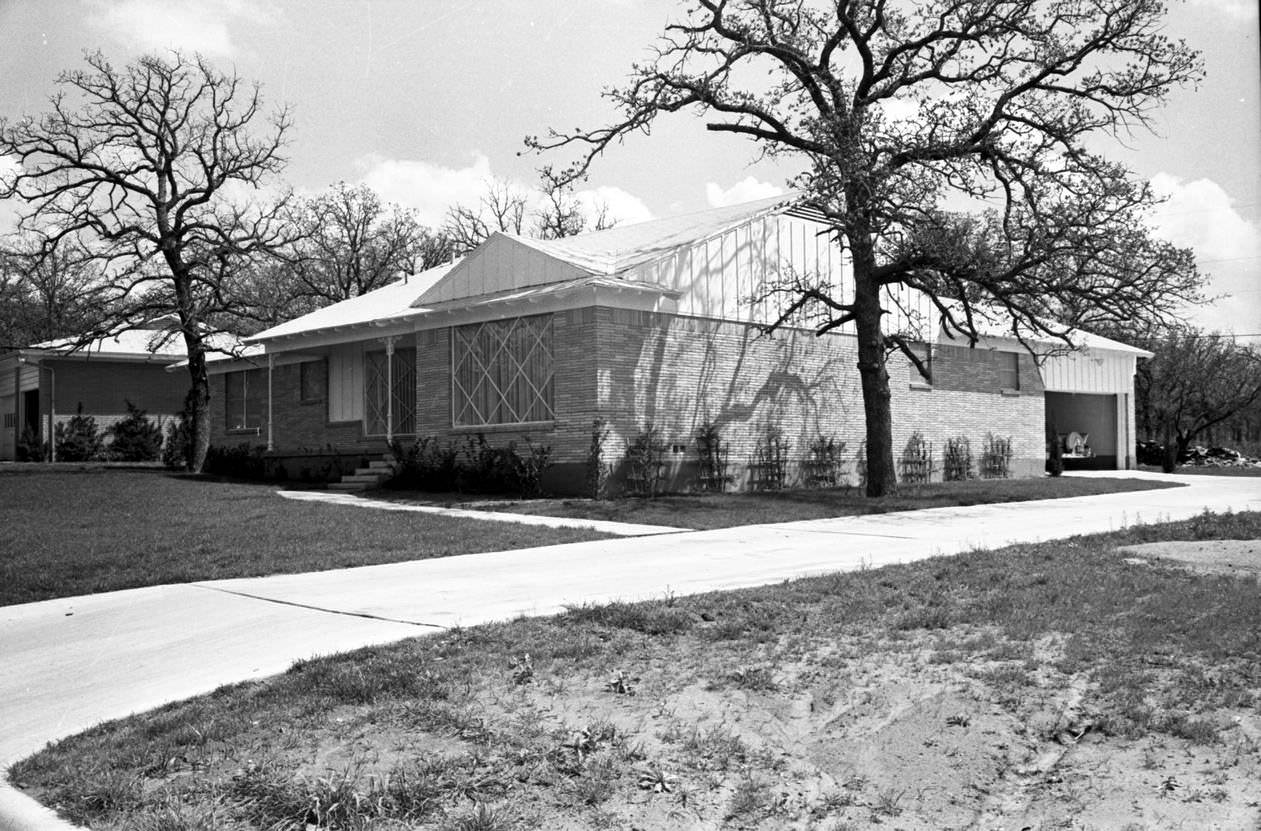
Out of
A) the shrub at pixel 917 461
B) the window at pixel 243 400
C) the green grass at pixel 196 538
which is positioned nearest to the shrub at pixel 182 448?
the window at pixel 243 400

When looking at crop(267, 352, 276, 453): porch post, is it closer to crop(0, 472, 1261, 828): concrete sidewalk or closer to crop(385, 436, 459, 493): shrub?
crop(385, 436, 459, 493): shrub

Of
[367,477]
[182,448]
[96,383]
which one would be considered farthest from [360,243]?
[367,477]

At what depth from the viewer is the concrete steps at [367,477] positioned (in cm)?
2558

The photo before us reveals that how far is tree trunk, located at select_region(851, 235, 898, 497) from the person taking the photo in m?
23.5

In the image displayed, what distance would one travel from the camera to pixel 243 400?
34.5 m

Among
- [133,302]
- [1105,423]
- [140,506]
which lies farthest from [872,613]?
[1105,423]

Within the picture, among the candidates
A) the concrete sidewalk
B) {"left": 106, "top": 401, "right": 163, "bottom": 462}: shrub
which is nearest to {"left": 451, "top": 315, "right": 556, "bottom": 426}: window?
the concrete sidewalk

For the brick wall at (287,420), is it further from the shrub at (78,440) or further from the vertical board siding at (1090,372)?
the vertical board siding at (1090,372)

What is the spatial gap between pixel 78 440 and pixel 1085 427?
34.8 m

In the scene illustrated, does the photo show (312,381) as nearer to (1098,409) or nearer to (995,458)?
(995,458)

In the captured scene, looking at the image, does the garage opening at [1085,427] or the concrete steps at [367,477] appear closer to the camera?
the concrete steps at [367,477]

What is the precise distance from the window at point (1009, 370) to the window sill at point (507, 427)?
52.7ft

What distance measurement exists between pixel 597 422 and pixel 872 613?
45.8 ft

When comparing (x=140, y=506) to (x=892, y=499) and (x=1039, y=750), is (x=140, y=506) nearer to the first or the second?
(x=892, y=499)
